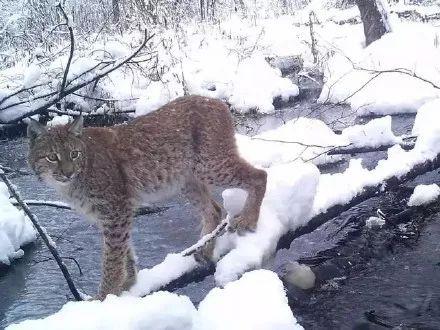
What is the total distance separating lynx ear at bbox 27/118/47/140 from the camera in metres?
3.99

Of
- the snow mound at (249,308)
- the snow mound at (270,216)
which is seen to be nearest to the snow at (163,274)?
the snow mound at (270,216)

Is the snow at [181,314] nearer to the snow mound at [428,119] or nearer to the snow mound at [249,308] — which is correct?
the snow mound at [249,308]

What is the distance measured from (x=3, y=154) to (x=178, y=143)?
15.6ft

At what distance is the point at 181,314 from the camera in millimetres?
2377

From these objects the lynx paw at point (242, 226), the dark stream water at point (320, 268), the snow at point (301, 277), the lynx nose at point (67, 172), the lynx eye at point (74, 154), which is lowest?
the dark stream water at point (320, 268)

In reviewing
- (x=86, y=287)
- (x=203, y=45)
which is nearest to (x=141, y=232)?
(x=86, y=287)

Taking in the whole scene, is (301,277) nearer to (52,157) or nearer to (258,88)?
(52,157)

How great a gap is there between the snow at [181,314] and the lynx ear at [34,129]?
1847 mm

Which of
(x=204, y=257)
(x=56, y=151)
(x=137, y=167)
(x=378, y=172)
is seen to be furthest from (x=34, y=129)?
(x=378, y=172)

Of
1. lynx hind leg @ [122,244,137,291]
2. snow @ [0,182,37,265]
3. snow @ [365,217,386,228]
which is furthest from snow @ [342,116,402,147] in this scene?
snow @ [0,182,37,265]

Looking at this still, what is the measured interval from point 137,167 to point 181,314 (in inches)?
85.4

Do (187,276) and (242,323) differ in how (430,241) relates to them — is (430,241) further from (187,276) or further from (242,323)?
(242,323)

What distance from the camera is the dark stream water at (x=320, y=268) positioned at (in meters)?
3.71

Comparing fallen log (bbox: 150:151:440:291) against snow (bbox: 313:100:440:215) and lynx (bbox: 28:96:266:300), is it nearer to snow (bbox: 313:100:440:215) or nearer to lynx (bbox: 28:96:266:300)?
snow (bbox: 313:100:440:215)
